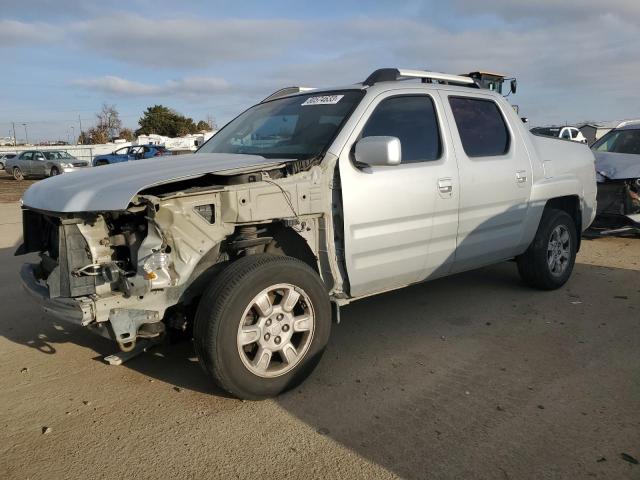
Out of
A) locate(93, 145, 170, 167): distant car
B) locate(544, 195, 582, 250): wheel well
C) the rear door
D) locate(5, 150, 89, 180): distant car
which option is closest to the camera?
the rear door

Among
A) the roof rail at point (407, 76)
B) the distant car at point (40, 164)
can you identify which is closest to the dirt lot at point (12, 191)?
the distant car at point (40, 164)

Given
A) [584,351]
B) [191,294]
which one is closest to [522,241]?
[584,351]

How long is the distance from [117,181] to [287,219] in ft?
3.42

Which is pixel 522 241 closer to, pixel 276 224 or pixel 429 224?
pixel 429 224

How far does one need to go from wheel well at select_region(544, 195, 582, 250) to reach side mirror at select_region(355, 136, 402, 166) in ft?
8.92

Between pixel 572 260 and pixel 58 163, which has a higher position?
pixel 58 163

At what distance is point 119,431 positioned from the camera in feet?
9.82

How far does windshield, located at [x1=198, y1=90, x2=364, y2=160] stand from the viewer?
3824mm

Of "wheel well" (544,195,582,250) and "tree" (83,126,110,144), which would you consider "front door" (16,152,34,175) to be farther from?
"tree" (83,126,110,144)

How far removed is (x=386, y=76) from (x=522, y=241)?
209 cm

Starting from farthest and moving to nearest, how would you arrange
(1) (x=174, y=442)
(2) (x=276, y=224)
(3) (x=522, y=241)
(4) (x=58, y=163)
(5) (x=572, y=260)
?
(4) (x=58, y=163) < (5) (x=572, y=260) < (3) (x=522, y=241) < (2) (x=276, y=224) < (1) (x=174, y=442)

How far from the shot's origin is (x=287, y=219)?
11.3ft

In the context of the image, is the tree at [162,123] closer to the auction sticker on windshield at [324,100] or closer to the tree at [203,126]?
the tree at [203,126]

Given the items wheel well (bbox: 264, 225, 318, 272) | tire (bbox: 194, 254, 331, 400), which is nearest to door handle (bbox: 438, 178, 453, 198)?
wheel well (bbox: 264, 225, 318, 272)
